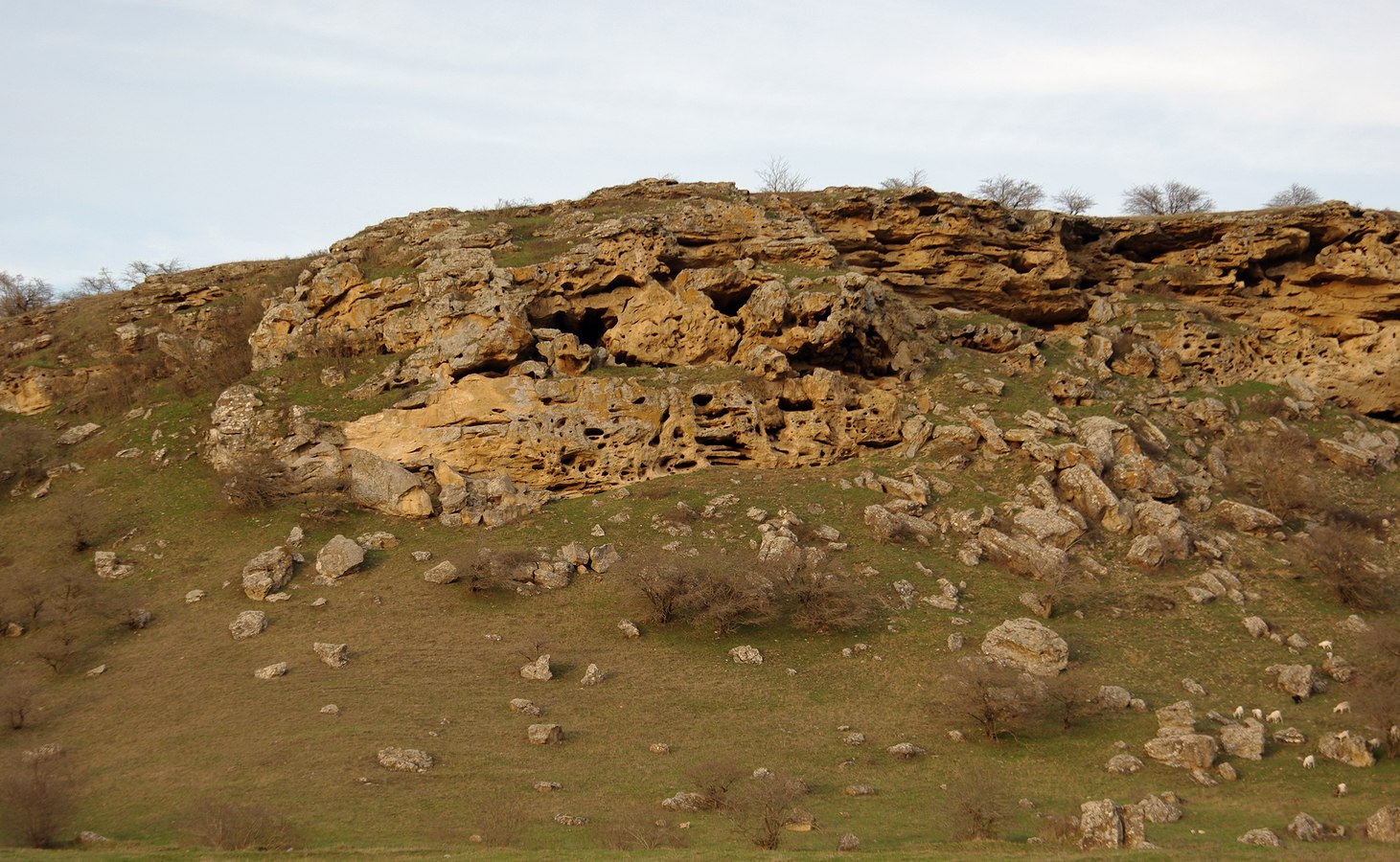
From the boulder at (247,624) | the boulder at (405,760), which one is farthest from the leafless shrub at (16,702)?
the boulder at (405,760)

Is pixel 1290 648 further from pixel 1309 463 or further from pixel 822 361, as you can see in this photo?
pixel 822 361

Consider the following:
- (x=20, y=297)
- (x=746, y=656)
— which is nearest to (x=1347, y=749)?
(x=746, y=656)

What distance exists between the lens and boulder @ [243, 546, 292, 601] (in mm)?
26422

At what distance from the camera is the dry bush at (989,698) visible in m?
20.0

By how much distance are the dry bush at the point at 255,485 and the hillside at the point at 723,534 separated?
0.12 meters

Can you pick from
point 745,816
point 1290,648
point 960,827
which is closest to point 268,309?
point 745,816

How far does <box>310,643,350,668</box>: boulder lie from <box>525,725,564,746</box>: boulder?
6.29 m

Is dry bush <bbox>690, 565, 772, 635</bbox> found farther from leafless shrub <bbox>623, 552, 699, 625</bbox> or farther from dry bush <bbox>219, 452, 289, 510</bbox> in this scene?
dry bush <bbox>219, 452, 289, 510</bbox>

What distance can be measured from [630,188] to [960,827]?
35487 mm

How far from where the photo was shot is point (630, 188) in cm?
4469

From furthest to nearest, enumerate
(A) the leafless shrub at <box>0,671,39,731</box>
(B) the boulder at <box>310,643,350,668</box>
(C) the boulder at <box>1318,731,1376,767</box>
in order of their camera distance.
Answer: (B) the boulder at <box>310,643,350,668</box>, (A) the leafless shrub at <box>0,671,39,731</box>, (C) the boulder at <box>1318,731,1376,767</box>

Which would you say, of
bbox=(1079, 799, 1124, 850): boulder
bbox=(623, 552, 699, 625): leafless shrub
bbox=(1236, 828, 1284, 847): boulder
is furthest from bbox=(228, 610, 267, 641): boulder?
bbox=(1236, 828, 1284, 847): boulder

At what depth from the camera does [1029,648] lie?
22672 mm

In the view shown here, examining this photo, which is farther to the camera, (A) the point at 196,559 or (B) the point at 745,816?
(A) the point at 196,559
